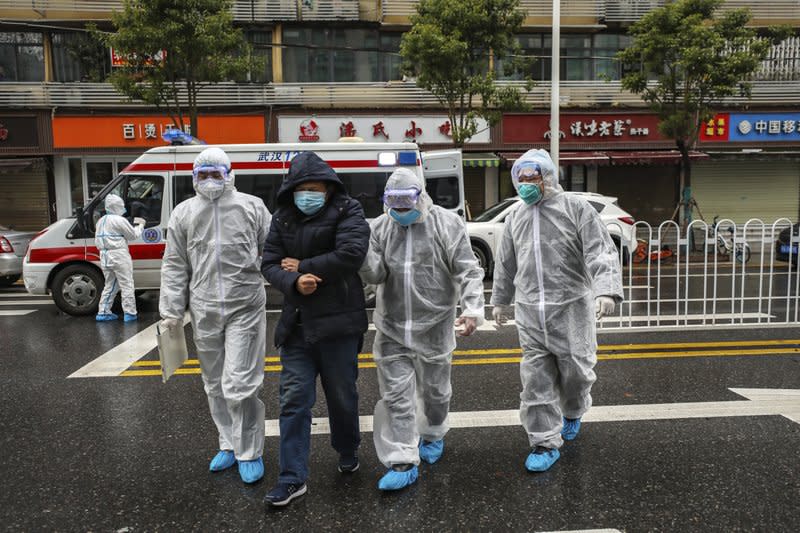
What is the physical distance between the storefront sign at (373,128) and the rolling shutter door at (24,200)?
705cm

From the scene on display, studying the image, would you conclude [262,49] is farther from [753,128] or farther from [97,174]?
[753,128]

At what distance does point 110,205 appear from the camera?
29.7 feet

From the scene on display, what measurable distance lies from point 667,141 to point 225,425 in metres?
19.2

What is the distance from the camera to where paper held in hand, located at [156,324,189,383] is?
12.7ft

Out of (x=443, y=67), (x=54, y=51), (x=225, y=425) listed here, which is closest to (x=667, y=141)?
(x=443, y=67)

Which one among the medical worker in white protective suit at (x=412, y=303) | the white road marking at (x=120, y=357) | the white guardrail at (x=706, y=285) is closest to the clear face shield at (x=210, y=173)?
the medical worker in white protective suit at (x=412, y=303)

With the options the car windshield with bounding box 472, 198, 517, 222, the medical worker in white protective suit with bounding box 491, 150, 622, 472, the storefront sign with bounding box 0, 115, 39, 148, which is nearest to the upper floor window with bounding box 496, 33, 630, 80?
the car windshield with bounding box 472, 198, 517, 222

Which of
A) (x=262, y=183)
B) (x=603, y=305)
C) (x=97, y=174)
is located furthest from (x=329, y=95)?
(x=603, y=305)

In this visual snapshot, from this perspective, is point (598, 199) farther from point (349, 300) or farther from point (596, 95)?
point (349, 300)

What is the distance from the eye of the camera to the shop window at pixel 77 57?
63.5ft

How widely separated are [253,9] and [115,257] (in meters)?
12.8

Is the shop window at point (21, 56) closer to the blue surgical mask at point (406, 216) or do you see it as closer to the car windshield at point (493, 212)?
the car windshield at point (493, 212)

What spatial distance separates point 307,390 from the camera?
11.6ft

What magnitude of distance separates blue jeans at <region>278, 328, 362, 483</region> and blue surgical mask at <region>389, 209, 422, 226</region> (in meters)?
0.67
